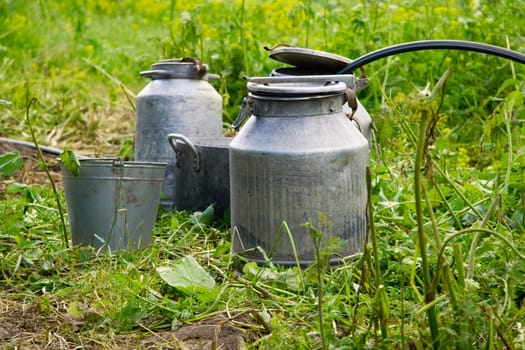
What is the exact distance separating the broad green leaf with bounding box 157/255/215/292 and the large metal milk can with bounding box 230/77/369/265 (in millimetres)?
145

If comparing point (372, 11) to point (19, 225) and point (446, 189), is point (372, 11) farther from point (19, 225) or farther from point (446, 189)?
point (19, 225)

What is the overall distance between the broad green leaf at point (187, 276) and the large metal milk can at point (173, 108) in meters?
1.09

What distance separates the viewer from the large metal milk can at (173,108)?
3613mm

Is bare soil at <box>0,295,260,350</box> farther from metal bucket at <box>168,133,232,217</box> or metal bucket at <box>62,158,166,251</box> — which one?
metal bucket at <box>168,133,232,217</box>

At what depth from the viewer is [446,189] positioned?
10.5ft

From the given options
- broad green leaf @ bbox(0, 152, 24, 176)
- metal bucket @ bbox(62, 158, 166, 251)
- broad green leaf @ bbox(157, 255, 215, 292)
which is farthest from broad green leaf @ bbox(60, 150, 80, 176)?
broad green leaf @ bbox(157, 255, 215, 292)

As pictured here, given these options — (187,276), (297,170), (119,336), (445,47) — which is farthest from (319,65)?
(119,336)

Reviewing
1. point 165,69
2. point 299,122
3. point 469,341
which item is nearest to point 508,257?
point 469,341

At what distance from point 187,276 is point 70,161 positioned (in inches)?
20.8

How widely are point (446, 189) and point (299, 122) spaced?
93cm

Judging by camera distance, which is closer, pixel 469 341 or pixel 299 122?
pixel 469 341

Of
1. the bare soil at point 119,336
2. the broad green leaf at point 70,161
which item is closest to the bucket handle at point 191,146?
the broad green leaf at point 70,161

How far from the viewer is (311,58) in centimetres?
291

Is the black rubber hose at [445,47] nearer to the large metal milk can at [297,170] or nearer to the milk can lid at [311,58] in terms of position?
the milk can lid at [311,58]
